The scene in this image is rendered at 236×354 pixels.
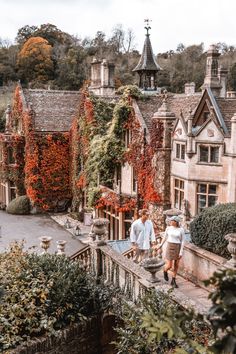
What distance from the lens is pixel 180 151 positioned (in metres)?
20.8

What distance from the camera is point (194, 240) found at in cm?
1079

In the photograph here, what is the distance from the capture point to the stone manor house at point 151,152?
1955 cm

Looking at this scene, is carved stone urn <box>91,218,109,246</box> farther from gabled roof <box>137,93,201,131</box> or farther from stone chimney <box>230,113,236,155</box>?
gabled roof <box>137,93,201,131</box>

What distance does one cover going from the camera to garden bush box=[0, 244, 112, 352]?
847 cm

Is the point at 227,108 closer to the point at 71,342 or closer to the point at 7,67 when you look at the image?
the point at 71,342

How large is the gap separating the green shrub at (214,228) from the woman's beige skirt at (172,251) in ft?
4.81

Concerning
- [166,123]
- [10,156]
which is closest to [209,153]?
[166,123]

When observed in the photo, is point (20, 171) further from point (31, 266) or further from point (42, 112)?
point (31, 266)

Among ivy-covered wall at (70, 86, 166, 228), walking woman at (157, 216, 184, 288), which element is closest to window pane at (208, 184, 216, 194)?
ivy-covered wall at (70, 86, 166, 228)

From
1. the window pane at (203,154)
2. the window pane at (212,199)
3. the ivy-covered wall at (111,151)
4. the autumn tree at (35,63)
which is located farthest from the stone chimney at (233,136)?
the autumn tree at (35,63)

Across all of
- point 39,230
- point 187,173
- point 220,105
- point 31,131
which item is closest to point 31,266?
point 187,173

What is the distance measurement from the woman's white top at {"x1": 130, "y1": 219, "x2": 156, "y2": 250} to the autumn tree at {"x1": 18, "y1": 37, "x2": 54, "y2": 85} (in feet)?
170

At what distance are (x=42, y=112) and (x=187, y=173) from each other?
15.5m

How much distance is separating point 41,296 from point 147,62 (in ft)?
103
